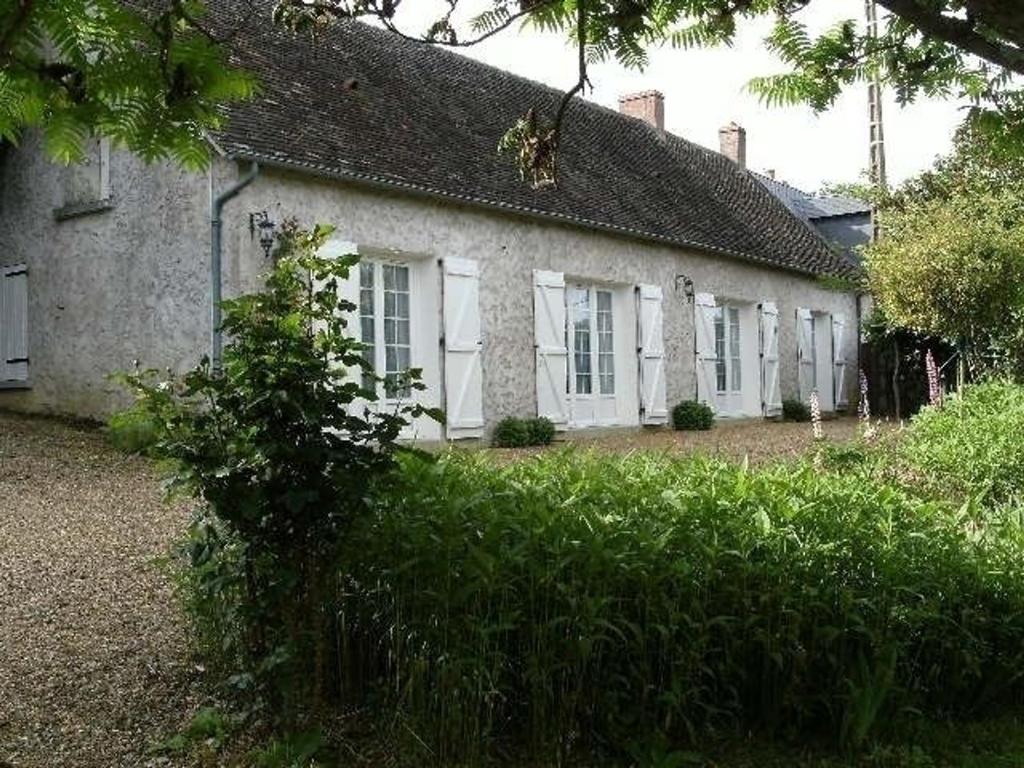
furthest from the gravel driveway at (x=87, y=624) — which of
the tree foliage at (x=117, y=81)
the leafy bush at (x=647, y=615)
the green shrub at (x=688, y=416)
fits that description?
the green shrub at (x=688, y=416)

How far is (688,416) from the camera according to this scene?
15.4 meters

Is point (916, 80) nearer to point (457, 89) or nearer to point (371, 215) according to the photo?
point (371, 215)

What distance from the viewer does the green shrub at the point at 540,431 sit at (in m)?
12.6

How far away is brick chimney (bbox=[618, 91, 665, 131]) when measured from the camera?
71.8 feet

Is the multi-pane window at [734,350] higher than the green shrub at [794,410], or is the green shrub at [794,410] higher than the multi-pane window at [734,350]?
the multi-pane window at [734,350]

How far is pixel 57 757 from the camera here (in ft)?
11.2

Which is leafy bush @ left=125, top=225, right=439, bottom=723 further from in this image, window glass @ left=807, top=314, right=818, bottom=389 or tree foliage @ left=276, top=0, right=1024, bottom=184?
window glass @ left=807, top=314, right=818, bottom=389

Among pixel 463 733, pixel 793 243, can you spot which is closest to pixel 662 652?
pixel 463 733

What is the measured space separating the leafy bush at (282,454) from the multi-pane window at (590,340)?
34.7ft

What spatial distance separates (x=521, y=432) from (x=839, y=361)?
10.3 m

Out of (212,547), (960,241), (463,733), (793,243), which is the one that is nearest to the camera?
(463,733)

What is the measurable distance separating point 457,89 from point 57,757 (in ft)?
42.6

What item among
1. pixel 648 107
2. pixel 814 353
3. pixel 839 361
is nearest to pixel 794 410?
pixel 814 353

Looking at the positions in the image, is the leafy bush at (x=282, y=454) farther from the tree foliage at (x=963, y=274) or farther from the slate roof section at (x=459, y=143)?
the tree foliage at (x=963, y=274)
